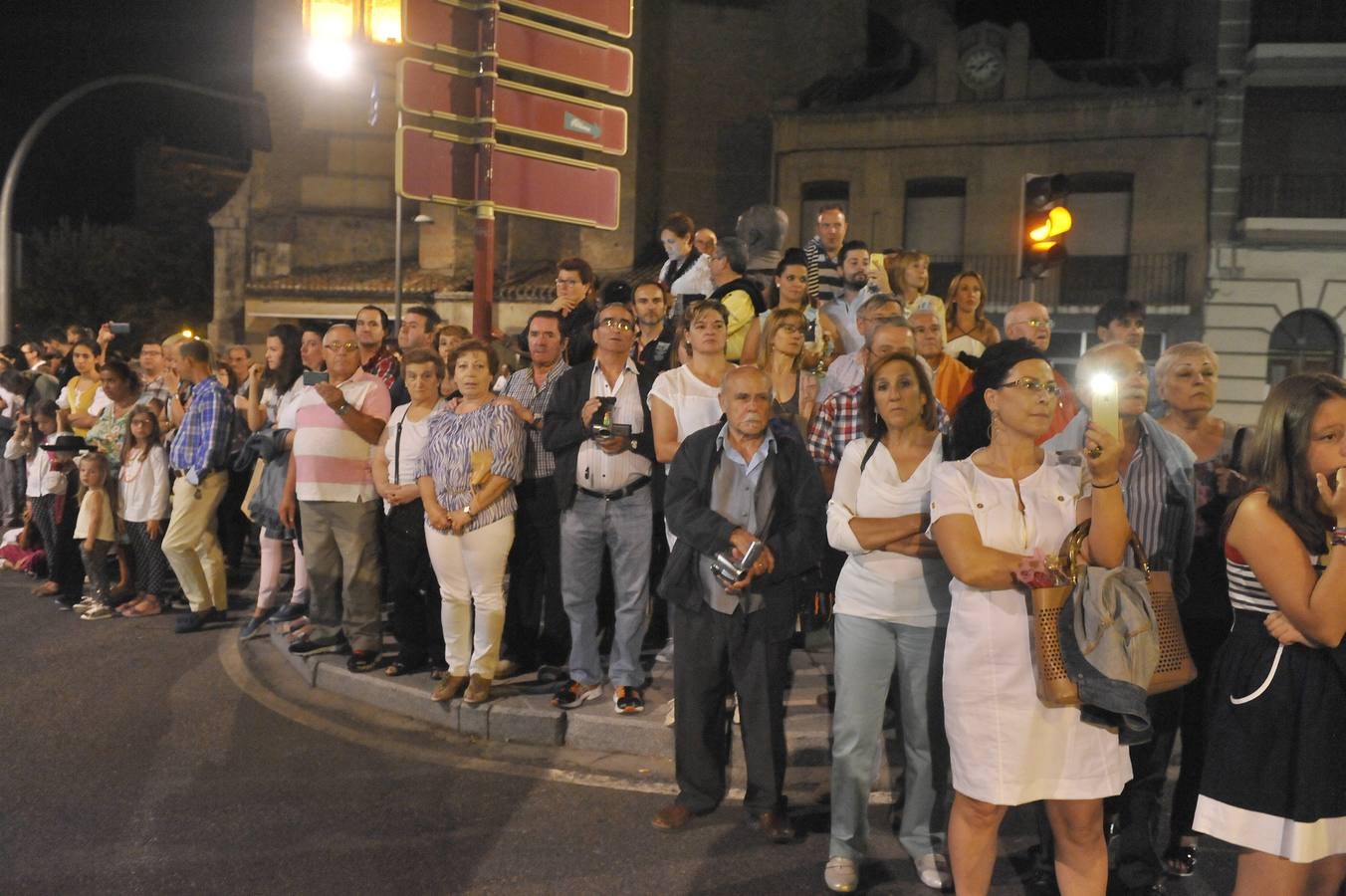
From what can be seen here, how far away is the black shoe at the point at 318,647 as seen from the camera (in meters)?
7.00

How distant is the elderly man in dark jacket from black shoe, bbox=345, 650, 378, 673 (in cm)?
274

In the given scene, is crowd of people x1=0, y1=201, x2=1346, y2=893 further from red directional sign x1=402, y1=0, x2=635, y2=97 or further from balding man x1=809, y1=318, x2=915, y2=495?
red directional sign x1=402, y1=0, x2=635, y2=97

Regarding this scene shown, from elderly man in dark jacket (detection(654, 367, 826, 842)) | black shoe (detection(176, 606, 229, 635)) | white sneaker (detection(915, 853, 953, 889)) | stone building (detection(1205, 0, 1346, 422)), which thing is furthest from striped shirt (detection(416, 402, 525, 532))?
stone building (detection(1205, 0, 1346, 422))

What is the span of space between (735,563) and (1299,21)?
2173 centimetres

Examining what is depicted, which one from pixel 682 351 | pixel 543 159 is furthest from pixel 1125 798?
pixel 543 159

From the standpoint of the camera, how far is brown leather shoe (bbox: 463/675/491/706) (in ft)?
19.1

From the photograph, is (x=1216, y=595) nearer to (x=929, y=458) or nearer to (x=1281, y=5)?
(x=929, y=458)

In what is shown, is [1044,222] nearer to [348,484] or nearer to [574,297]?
[574,297]

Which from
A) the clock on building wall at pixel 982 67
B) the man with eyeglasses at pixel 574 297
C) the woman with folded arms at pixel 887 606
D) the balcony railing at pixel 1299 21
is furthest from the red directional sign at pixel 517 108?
the balcony railing at pixel 1299 21

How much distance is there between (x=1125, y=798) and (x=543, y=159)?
621cm

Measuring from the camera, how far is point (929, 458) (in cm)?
405

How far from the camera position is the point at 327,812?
474 cm

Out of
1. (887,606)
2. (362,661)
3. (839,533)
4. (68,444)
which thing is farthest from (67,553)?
(887,606)

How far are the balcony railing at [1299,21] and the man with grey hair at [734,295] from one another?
Result: 17.7 meters
